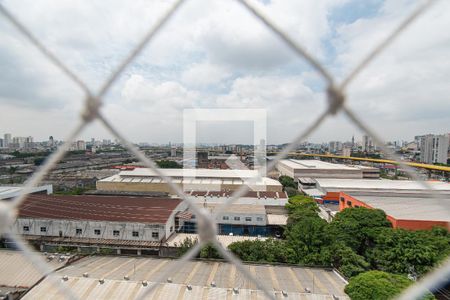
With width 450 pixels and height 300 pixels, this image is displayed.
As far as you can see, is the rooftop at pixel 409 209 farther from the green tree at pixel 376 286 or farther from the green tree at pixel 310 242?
the green tree at pixel 376 286

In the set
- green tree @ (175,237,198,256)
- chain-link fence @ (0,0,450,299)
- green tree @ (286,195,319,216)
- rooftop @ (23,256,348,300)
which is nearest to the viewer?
chain-link fence @ (0,0,450,299)

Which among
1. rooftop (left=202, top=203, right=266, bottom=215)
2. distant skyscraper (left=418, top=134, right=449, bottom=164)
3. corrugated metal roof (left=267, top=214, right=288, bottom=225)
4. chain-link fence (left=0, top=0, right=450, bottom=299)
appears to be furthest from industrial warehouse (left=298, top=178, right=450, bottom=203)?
distant skyscraper (left=418, top=134, right=449, bottom=164)

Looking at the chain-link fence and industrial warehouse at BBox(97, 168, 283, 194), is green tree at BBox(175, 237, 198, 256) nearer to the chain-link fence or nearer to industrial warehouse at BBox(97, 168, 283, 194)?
industrial warehouse at BBox(97, 168, 283, 194)

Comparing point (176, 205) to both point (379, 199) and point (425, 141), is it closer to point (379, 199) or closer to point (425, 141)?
point (379, 199)

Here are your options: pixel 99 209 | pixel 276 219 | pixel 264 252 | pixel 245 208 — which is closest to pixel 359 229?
pixel 264 252

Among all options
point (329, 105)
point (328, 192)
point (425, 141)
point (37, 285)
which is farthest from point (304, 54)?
point (425, 141)

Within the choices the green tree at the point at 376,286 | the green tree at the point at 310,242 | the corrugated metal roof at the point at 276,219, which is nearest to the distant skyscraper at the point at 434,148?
the corrugated metal roof at the point at 276,219
